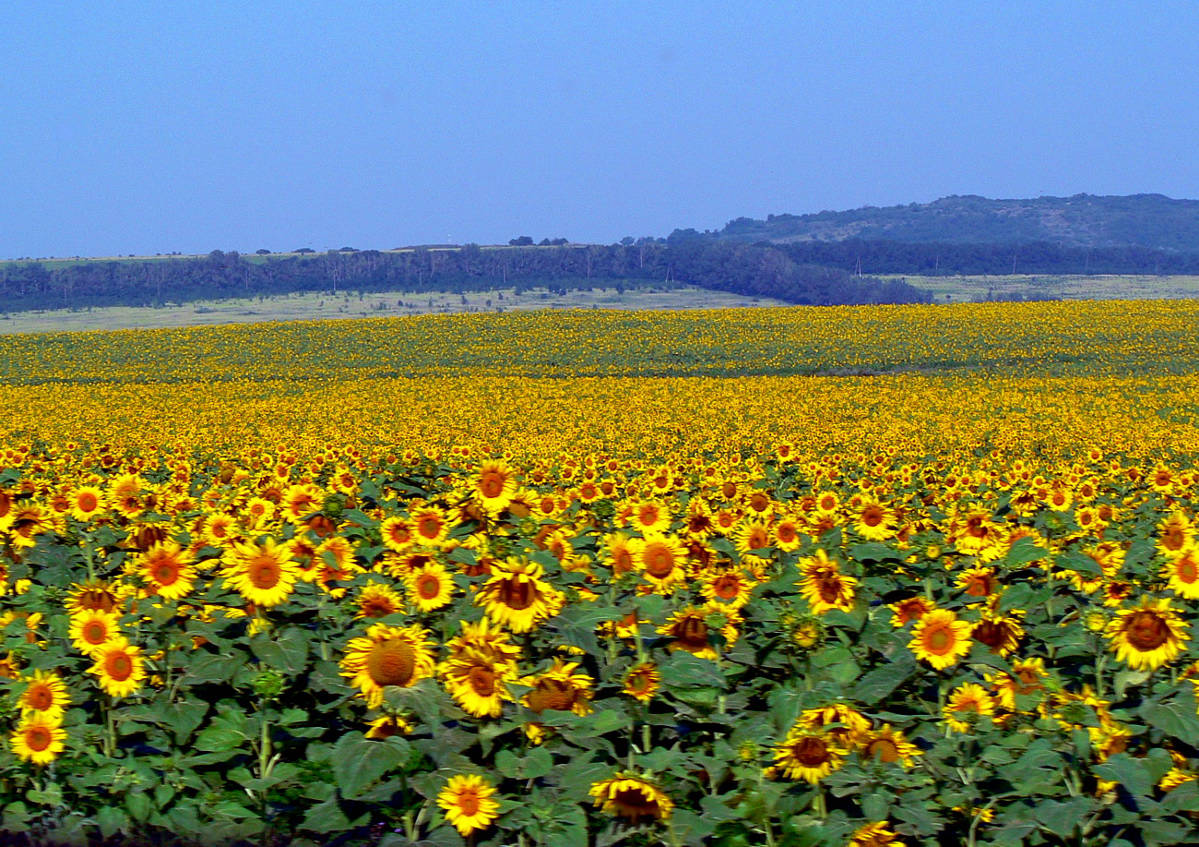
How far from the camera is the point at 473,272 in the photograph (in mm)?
118000

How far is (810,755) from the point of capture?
3273mm

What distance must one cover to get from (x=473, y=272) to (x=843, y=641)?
115649 mm

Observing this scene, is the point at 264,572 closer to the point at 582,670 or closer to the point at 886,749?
the point at 582,670

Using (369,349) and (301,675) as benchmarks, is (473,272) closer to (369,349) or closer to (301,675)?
(369,349)

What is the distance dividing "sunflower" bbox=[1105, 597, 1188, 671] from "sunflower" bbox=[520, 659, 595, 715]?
1.62 m

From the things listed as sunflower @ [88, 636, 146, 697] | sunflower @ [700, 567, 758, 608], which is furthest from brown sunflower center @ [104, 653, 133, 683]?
sunflower @ [700, 567, 758, 608]

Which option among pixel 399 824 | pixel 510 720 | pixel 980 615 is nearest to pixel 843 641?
pixel 980 615

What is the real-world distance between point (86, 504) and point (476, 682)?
300 cm

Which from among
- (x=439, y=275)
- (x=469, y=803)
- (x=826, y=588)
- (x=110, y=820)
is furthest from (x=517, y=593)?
(x=439, y=275)

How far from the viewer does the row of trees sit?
341 ft

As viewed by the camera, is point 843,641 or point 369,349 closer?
point 843,641

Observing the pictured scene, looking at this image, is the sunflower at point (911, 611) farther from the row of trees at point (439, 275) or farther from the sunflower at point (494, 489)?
the row of trees at point (439, 275)

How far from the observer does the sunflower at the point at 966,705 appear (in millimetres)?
3637

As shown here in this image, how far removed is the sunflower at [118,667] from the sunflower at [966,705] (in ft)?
8.74
